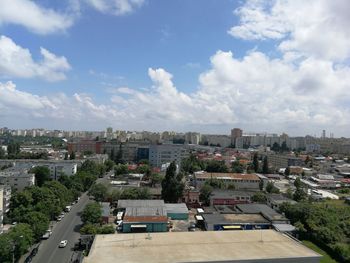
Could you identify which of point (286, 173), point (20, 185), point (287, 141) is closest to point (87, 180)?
point (20, 185)

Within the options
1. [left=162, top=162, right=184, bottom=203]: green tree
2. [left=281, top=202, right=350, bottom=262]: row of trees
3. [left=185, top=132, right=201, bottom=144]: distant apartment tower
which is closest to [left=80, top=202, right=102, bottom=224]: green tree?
[left=162, top=162, right=184, bottom=203]: green tree

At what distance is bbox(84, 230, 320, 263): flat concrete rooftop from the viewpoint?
7.42 m

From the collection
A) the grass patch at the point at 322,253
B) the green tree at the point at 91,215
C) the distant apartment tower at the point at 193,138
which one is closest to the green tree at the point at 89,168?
the green tree at the point at 91,215

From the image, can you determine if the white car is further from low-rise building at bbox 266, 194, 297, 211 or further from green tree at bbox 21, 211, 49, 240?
low-rise building at bbox 266, 194, 297, 211

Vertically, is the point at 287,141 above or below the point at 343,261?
above

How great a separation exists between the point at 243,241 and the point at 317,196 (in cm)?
1303

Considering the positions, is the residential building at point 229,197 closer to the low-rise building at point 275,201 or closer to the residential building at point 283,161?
the low-rise building at point 275,201

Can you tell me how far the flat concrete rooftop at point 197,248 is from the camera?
24.3 feet

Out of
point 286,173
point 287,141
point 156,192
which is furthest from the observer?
point 287,141

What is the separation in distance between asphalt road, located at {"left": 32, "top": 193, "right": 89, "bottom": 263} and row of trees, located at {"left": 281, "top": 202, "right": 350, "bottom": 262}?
8171 mm

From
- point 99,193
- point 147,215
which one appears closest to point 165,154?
point 99,193

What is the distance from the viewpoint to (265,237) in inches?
361

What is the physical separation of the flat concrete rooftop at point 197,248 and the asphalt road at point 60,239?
6.27 feet

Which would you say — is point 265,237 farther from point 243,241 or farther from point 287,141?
point 287,141
